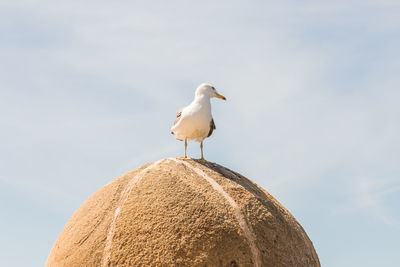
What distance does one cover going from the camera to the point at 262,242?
8.49 meters

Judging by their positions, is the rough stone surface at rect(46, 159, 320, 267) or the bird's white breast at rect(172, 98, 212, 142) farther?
the bird's white breast at rect(172, 98, 212, 142)

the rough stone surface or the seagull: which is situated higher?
the seagull

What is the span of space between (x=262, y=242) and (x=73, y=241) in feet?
10.3

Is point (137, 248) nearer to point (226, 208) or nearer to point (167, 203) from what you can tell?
point (167, 203)

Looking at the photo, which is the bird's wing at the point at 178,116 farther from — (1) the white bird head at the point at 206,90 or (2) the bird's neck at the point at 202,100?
(1) the white bird head at the point at 206,90

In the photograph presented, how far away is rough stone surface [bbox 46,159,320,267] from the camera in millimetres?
8023

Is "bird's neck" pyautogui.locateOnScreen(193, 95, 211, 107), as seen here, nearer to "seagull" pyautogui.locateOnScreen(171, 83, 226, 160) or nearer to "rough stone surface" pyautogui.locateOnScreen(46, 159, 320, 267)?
"seagull" pyautogui.locateOnScreen(171, 83, 226, 160)

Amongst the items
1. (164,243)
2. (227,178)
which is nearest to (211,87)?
(227,178)

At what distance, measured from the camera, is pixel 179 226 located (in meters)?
8.12

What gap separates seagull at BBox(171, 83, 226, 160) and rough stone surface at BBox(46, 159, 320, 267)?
1.12 m

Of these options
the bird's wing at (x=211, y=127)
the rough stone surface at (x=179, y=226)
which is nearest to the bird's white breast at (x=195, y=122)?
the bird's wing at (x=211, y=127)

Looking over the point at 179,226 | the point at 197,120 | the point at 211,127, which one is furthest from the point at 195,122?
the point at 179,226

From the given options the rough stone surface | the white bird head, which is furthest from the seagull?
the rough stone surface

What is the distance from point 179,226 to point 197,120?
292 centimetres
